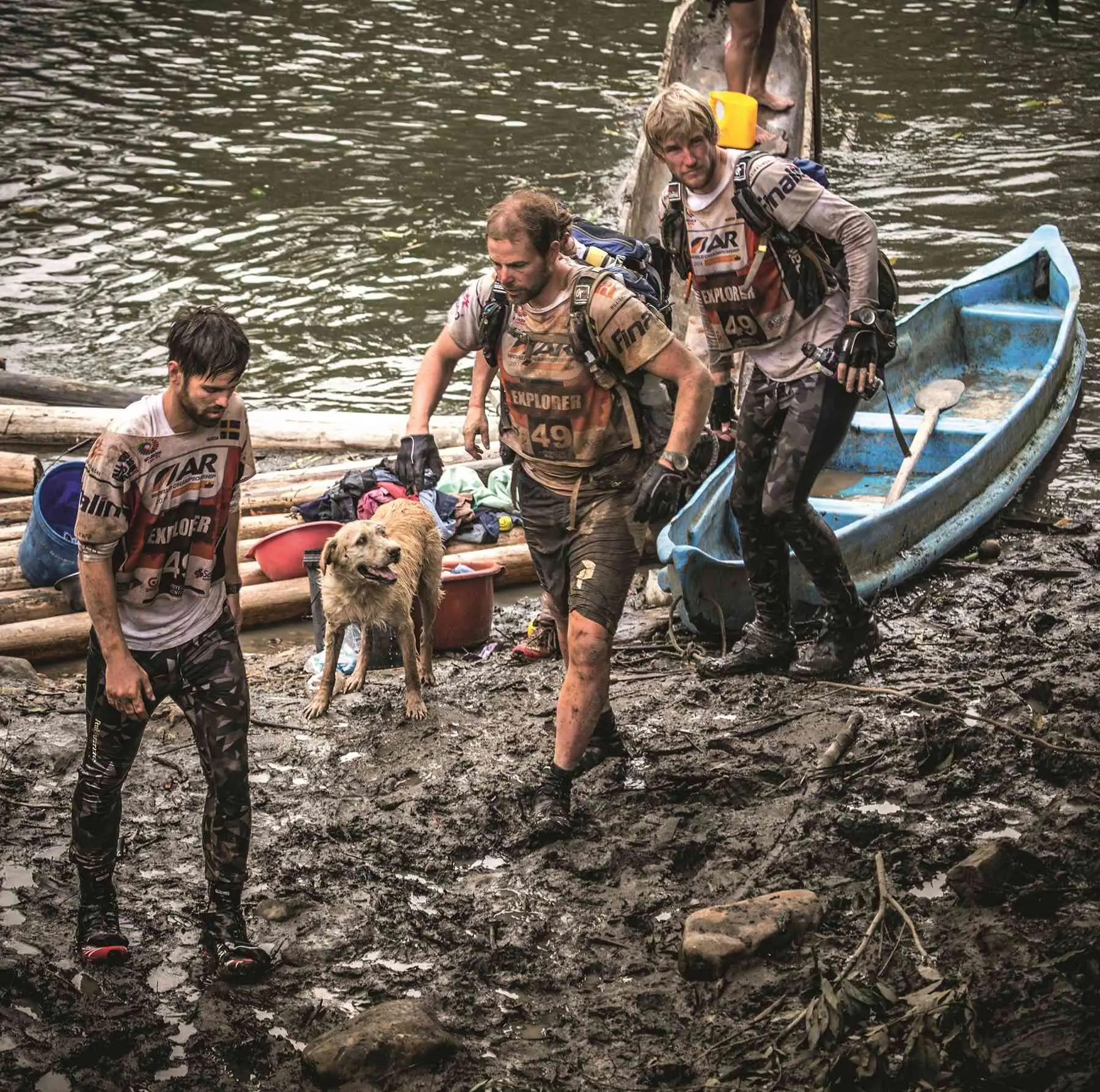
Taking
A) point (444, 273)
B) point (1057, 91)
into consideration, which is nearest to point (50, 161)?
point (444, 273)

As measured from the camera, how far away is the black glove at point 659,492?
5418 millimetres

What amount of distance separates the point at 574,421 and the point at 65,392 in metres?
7.49

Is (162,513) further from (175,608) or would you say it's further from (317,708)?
(317,708)

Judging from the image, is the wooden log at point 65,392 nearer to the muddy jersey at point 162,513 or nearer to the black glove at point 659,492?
the muddy jersey at point 162,513

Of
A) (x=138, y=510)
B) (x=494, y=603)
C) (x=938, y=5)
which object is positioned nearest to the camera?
(x=138, y=510)

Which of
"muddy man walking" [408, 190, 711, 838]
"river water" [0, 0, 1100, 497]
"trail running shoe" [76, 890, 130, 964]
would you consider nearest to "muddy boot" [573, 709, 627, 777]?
"muddy man walking" [408, 190, 711, 838]

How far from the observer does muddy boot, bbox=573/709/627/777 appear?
6.36 m

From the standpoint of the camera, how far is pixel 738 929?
5.04 meters

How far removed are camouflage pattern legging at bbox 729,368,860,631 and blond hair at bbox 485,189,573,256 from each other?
1798mm

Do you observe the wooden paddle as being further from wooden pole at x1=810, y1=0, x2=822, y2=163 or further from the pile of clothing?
wooden pole at x1=810, y1=0, x2=822, y2=163

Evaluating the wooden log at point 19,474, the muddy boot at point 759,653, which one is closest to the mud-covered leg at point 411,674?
the muddy boot at point 759,653

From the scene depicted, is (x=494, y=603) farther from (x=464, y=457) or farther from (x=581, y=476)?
(x=581, y=476)

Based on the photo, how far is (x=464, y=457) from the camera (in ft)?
34.2

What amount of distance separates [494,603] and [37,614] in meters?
2.91
